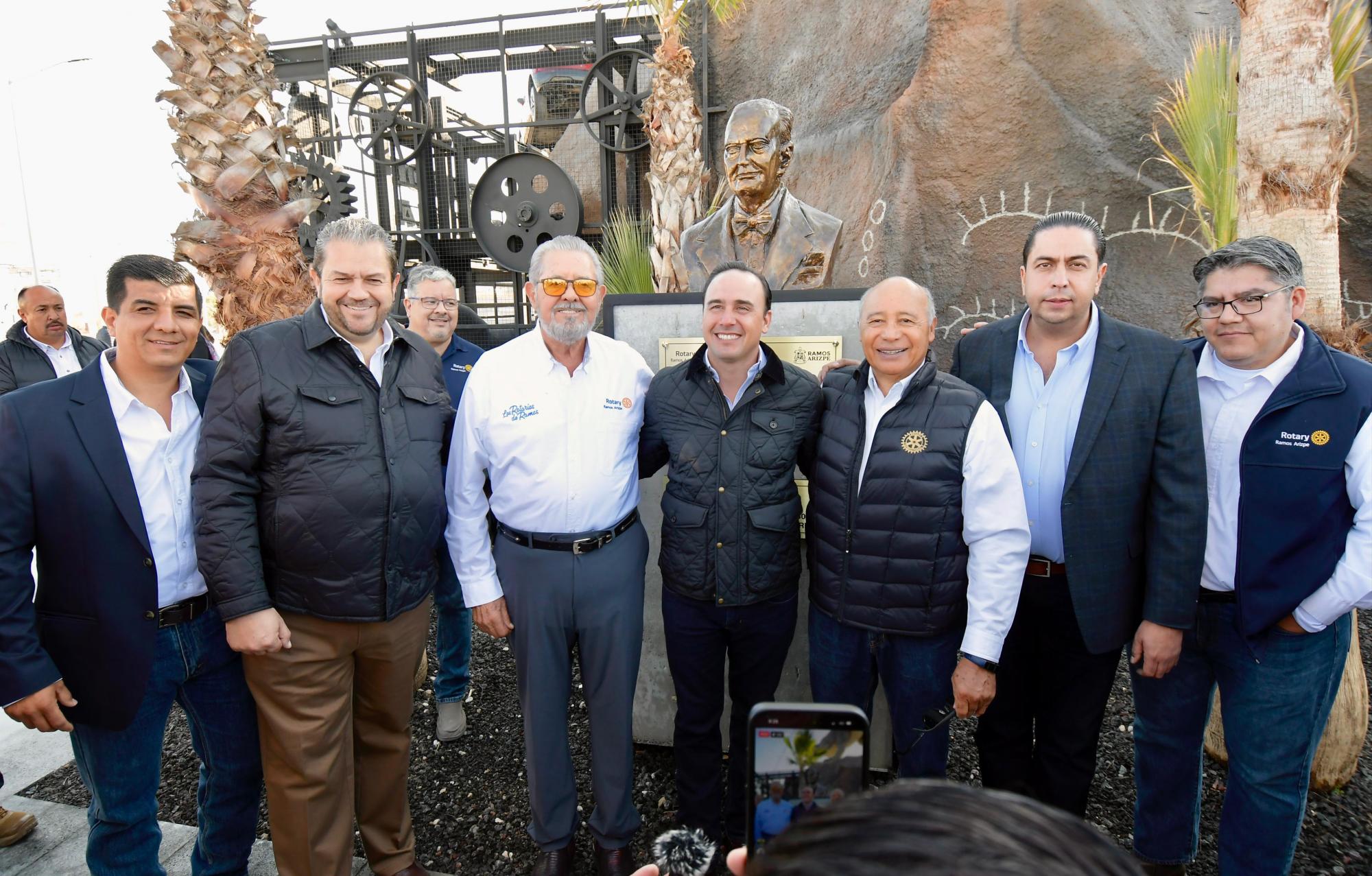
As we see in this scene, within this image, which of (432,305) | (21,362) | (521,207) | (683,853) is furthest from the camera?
(521,207)

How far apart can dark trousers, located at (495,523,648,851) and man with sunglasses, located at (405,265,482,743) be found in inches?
44.3

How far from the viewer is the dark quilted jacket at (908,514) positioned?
2.22m

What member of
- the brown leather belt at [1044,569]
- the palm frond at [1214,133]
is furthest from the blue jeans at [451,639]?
the palm frond at [1214,133]

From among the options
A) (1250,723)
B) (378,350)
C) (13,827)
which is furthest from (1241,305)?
(13,827)

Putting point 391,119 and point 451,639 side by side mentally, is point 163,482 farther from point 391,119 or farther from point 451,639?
point 391,119

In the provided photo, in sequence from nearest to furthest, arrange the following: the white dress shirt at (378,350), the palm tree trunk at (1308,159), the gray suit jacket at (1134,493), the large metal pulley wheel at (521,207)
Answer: the gray suit jacket at (1134,493), the white dress shirt at (378,350), the palm tree trunk at (1308,159), the large metal pulley wheel at (521,207)

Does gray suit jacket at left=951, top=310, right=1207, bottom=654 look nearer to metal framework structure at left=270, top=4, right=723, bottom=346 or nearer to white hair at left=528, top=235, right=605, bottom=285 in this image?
white hair at left=528, top=235, right=605, bottom=285

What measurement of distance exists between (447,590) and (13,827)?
179cm

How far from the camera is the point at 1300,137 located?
10.2 feet

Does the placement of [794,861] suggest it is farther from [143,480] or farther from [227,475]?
[143,480]

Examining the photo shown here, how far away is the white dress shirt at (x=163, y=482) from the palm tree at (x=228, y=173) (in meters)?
2.30

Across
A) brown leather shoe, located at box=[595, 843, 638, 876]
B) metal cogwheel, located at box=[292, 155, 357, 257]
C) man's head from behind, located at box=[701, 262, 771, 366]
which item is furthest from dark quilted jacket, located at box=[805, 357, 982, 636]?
metal cogwheel, located at box=[292, 155, 357, 257]

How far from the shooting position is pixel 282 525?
2145 millimetres

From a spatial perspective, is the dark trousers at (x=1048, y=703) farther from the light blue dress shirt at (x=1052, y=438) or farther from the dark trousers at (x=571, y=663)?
the dark trousers at (x=571, y=663)
